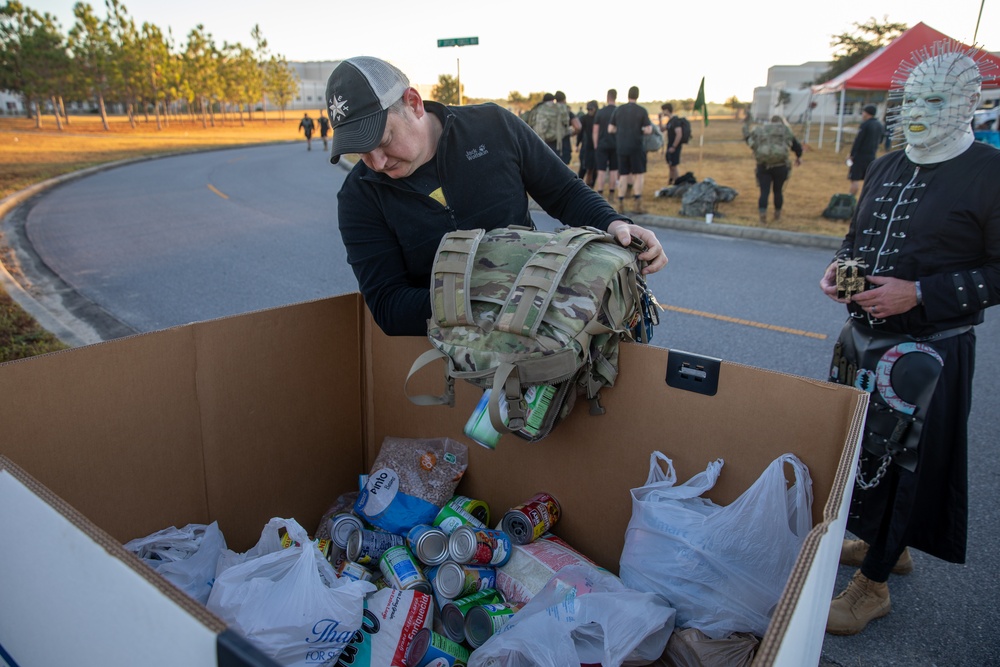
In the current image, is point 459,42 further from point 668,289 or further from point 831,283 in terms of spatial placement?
point 831,283

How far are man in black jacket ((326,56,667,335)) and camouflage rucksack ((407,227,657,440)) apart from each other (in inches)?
9.0

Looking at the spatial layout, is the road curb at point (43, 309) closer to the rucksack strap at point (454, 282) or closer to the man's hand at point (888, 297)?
the rucksack strap at point (454, 282)

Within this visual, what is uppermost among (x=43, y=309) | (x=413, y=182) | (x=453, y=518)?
(x=413, y=182)

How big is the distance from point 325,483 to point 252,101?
73.4m

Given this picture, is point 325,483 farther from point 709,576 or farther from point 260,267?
point 260,267

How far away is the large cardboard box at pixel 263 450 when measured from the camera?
92 cm

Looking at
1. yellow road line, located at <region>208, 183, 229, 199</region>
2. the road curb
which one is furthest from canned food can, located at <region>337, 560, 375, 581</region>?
yellow road line, located at <region>208, 183, 229, 199</region>

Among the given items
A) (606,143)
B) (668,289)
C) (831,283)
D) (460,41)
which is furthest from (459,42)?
(831,283)

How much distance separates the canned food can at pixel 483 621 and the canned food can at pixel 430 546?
232 millimetres

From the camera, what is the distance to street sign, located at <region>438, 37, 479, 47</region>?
33.4ft

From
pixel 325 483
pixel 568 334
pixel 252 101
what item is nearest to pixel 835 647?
pixel 568 334

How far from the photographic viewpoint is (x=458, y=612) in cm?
183

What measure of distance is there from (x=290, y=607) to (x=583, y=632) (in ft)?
2.38

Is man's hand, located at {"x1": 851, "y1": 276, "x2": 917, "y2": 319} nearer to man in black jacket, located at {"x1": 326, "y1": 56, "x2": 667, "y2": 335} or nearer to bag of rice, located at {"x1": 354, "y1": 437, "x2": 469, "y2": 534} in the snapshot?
man in black jacket, located at {"x1": 326, "y1": 56, "x2": 667, "y2": 335}
